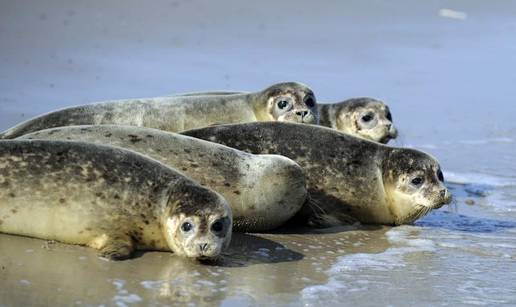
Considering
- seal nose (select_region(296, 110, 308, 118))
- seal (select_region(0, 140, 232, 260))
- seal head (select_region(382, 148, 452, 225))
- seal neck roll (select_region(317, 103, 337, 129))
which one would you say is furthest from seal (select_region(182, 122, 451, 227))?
seal neck roll (select_region(317, 103, 337, 129))

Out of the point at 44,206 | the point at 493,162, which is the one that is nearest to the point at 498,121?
the point at 493,162

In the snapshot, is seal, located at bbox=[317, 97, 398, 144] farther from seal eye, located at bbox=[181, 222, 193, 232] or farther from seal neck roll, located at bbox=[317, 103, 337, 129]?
seal eye, located at bbox=[181, 222, 193, 232]

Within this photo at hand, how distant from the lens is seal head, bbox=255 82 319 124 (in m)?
8.66

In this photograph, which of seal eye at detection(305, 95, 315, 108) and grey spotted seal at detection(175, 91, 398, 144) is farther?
grey spotted seal at detection(175, 91, 398, 144)

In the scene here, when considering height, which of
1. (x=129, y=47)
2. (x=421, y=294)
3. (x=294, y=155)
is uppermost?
(x=129, y=47)

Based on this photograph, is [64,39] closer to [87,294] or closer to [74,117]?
[74,117]

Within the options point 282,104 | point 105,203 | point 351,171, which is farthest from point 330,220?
point 282,104

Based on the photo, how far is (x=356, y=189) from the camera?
23.6ft

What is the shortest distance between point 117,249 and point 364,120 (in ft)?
11.9

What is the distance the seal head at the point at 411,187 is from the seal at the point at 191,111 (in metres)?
1.50

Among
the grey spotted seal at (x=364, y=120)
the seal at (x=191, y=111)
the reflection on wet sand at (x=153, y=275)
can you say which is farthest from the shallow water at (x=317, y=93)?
the seal at (x=191, y=111)

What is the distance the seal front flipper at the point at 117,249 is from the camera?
5.60 m

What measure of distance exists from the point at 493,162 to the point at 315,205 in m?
2.98

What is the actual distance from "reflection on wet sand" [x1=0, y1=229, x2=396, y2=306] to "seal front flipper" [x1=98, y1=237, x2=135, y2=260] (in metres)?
0.05
